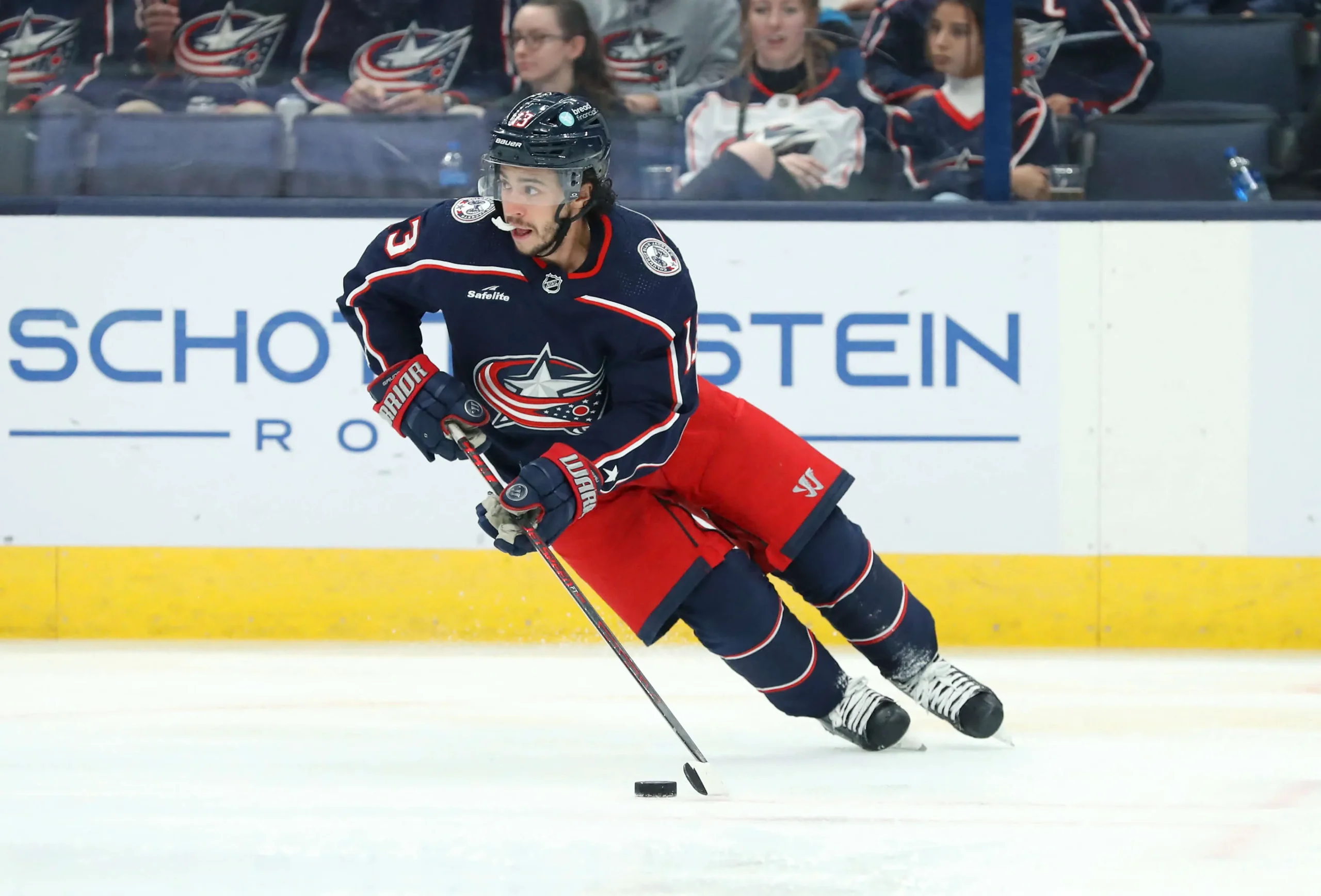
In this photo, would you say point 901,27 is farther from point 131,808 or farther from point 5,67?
point 131,808

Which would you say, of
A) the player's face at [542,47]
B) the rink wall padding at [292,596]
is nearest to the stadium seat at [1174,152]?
the rink wall padding at [292,596]

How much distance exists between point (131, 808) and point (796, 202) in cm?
243

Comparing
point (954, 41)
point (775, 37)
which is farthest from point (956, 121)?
point (775, 37)

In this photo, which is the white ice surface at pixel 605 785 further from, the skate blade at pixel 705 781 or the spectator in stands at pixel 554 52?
the spectator in stands at pixel 554 52

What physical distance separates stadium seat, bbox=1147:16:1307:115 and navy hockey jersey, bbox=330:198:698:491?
87.5 inches

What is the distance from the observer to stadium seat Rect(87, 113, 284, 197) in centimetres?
433

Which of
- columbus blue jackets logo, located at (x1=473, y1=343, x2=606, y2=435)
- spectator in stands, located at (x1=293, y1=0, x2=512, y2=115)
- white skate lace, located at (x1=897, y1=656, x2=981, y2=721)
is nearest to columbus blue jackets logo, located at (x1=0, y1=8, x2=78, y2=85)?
spectator in stands, located at (x1=293, y1=0, x2=512, y2=115)

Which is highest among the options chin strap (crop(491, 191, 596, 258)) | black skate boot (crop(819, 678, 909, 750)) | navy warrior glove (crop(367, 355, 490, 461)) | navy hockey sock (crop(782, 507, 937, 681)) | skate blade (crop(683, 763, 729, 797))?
chin strap (crop(491, 191, 596, 258))

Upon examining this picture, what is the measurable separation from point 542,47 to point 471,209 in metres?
1.74

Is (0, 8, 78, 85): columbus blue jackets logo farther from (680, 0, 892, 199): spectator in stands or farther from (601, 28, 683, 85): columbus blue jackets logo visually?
(680, 0, 892, 199): spectator in stands

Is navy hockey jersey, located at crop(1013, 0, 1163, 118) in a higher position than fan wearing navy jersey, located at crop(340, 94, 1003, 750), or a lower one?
higher

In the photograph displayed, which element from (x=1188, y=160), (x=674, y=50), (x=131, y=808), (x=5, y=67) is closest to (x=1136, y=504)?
(x=1188, y=160)

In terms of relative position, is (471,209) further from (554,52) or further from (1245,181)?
(1245,181)

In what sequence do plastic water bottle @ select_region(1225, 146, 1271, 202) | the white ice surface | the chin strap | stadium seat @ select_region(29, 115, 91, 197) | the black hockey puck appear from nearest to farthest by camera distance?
the white ice surface, the black hockey puck, the chin strap, plastic water bottle @ select_region(1225, 146, 1271, 202), stadium seat @ select_region(29, 115, 91, 197)
